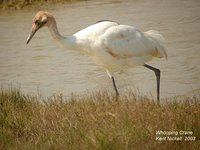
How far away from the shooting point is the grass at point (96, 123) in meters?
6.65

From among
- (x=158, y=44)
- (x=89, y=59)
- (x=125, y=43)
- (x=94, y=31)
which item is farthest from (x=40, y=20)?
(x=89, y=59)

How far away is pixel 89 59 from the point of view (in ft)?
48.4

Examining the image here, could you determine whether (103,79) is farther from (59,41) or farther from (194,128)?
(194,128)

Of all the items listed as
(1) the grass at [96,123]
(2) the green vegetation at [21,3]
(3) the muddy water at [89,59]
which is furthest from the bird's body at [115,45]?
(2) the green vegetation at [21,3]

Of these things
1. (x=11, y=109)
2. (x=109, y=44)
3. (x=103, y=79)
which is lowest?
(x=103, y=79)

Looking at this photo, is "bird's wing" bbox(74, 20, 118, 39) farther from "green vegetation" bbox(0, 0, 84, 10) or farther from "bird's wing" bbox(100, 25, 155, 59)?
"green vegetation" bbox(0, 0, 84, 10)

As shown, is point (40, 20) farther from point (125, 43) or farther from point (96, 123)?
point (96, 123)

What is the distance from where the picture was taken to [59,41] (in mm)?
9680

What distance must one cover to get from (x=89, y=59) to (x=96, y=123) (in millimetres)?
7361

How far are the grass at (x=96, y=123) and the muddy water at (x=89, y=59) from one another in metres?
2.80

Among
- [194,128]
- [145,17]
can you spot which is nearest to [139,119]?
[194,128]

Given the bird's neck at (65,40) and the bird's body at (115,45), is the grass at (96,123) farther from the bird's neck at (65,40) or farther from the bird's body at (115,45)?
the bird's neck at (65,40)

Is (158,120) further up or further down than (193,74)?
further up

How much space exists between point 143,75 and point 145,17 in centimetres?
505
